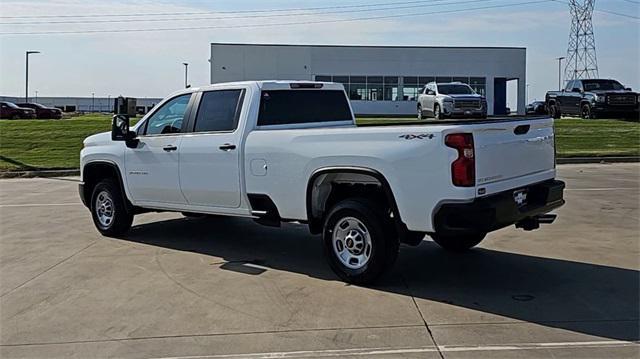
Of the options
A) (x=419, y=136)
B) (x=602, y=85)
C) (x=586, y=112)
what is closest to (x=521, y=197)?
(x=419, y=136)

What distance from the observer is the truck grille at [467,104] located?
27297mm

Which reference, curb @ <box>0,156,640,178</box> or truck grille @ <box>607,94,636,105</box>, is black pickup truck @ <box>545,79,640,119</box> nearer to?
truck grille @ <box>607,94,636,105</box>

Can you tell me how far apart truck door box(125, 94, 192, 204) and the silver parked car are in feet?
64.2

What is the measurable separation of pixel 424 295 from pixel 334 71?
54.3 metres

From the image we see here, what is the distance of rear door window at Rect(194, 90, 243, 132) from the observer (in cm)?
793

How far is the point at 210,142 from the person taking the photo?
26.0ft

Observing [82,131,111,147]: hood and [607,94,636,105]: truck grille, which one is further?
[607,94,636,105]: truck grille

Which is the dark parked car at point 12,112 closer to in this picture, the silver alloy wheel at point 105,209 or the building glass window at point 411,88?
the building glass window at point 411,88

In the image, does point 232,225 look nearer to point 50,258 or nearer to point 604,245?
point 50,258

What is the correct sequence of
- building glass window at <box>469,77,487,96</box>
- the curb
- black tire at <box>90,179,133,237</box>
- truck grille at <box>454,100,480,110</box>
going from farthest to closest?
building glass window at <box>469,77,487,96</box>
truck grille at <box>454,100,480,110</box>
the curb
black tire at <box>90,179,133,237</box>

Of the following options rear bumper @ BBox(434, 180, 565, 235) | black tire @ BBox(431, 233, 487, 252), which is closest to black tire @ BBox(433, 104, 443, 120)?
black tire @ BBox(431, 233, 487, 252)

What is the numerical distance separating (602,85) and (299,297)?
28.4 meters

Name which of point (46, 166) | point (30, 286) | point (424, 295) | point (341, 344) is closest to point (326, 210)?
point (424, 295)

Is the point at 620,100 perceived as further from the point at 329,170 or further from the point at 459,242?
the point at 329,170
